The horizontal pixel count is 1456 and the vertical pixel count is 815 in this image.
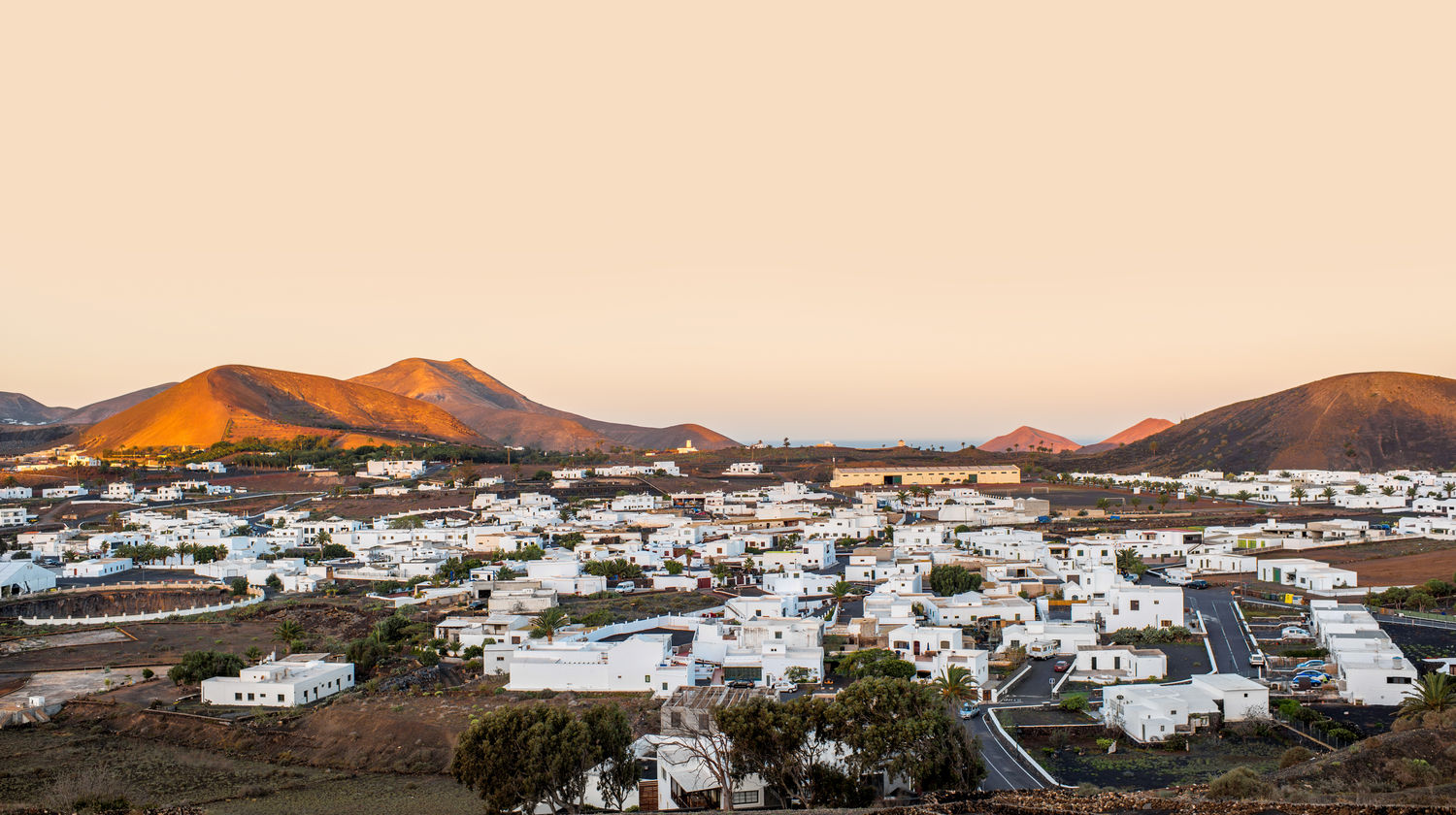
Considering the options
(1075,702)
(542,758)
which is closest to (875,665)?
(1075,702)

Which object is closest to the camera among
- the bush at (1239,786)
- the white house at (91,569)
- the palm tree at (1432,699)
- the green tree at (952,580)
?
the bush at (1239,786)

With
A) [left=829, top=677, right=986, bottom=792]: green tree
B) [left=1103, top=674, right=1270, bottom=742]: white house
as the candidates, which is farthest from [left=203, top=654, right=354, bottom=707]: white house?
[left=1103, top=674, right=1270, bottom=742]: white house

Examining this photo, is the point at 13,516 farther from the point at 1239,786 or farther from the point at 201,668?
the point at 1239,786

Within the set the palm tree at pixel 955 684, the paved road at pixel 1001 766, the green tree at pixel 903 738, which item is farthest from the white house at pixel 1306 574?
the green tree at pixel 903 738

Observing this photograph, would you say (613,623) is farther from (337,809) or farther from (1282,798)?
(1282,798)

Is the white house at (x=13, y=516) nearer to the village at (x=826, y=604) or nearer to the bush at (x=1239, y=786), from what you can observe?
the village at (x=826, y=604)

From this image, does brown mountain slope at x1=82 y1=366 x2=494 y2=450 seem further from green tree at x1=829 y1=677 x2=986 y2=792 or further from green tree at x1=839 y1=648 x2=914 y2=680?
green tree at x1=829 y1=677 x2=986 y2=792
